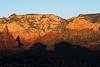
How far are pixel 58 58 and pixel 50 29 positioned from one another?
158 ft

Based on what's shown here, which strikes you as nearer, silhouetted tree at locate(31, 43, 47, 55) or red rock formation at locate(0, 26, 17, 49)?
silhouetted tree at locate(31, 43, 47, 55)

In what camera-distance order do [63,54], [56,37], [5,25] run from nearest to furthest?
[63,54] → [56,37] → [5,25]

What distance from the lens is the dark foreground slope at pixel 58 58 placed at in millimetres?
80562

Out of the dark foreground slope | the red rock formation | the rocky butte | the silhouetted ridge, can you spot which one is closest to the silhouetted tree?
the dark foreground slope

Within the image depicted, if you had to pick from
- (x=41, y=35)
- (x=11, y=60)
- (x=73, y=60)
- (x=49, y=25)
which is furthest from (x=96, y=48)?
(x=49, y=25)

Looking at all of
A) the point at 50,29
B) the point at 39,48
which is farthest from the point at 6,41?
the point at 50,29

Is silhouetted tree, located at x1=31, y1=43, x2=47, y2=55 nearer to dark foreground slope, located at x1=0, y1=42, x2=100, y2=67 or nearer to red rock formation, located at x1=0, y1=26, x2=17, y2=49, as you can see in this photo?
dark foreground slope, located at x1=0, y1=42, x2=100, y2=67

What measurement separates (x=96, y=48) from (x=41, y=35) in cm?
3319

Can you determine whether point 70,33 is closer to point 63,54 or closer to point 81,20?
point 81,20

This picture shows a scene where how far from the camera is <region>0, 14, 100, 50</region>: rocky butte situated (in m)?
117

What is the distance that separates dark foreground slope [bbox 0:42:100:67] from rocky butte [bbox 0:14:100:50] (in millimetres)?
5047

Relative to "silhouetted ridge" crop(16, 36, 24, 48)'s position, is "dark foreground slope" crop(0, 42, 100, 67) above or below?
above

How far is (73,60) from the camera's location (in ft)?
287

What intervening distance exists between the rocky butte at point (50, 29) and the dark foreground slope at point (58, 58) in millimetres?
5047
